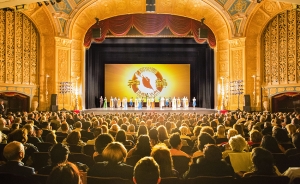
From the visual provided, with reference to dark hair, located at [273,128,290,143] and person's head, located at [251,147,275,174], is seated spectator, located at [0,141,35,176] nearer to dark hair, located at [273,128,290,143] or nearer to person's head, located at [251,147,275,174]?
person's head, located at [251,147,275,174]

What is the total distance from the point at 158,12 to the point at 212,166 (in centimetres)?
1894

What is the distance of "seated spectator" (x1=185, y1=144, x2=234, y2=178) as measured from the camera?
338 cm

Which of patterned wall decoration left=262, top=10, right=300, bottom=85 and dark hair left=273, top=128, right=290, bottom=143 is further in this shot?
patterned wall decoration left=262, top=10, right=300, bottom=85

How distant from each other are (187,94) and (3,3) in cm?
1949

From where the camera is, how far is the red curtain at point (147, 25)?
21.2 meters

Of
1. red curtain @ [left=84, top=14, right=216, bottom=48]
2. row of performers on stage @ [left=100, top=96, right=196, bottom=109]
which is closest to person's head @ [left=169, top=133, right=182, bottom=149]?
red curtain @ [left=84, top=14, right=216, bottom=48]

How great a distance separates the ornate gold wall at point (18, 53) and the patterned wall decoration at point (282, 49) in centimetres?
1467

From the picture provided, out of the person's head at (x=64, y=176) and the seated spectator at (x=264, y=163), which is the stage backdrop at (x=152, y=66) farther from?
the person's head at (x=64, y=176)

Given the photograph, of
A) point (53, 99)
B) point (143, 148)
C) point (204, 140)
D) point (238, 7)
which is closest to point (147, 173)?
point (143, 148)

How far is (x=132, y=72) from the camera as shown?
89.1ft

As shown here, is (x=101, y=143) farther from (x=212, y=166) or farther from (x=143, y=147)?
(x=212, y=166)

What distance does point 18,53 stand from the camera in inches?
725

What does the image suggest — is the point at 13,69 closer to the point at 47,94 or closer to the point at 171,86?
the point at 47,94

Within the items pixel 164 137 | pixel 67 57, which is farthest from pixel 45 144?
pixel 67 57
